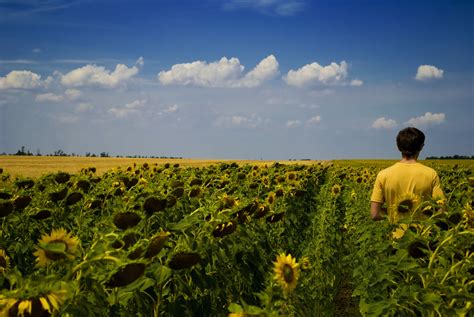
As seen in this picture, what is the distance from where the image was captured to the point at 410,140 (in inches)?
217

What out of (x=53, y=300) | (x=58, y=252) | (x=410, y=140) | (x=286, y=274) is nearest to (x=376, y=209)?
(x=410, y=140)

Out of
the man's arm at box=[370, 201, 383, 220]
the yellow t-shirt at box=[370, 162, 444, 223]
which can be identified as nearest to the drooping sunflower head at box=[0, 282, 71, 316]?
the yellow t-shirt at box=[370, 162, 444, 223]

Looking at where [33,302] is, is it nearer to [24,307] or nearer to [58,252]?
[24,307]

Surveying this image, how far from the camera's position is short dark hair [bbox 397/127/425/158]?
5.51 meters

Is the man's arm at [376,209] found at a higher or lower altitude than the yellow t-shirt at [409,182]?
lower

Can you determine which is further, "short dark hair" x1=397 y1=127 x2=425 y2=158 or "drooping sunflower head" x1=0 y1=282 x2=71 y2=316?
"short dark hair" x1=397 y1=127 x2=425 y2=158

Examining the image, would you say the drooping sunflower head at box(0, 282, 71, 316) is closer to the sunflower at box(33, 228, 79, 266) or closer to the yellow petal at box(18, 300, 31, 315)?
the yellow petal at box(18, 300, 31, 315)

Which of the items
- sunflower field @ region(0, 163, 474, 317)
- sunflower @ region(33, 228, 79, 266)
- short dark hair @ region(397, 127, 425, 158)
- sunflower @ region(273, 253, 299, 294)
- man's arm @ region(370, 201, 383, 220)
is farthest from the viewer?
man's arm @ region(370, 201, 383, 220)

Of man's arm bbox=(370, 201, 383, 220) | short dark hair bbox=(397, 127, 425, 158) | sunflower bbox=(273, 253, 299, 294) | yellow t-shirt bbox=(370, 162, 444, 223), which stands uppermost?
short dark hair bbox=(397, 127, 425, 158)

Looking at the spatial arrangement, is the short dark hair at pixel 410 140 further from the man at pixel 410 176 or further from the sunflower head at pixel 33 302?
the sunflower head at pixel 33 302

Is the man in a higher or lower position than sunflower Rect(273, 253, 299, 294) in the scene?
higher

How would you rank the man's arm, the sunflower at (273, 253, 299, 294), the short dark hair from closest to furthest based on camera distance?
the sunflower at (273, 253, 299, 294)
the short dark hair
the man's arm

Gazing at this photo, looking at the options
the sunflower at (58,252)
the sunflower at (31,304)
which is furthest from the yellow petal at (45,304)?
the sunflower at (58,252)

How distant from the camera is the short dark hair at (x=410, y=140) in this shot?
5512 millimetres
